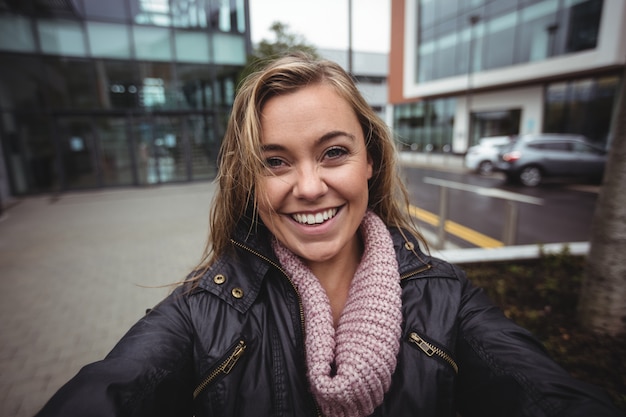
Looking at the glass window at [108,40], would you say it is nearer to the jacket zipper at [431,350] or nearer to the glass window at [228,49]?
the glass window at [228,49]

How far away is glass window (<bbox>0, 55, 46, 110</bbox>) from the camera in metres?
10.7

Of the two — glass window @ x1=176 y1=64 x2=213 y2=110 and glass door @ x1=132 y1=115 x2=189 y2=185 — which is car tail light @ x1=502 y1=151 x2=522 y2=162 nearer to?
glass window @ x1=176 y1=64 x2=213 y2=110

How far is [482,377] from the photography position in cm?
117

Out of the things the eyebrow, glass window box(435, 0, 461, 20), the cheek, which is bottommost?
the cheek

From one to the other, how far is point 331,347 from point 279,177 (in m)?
0.64

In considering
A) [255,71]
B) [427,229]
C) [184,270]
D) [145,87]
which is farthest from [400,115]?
[255,71]

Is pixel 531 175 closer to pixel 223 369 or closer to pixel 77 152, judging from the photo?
pixel 223 369

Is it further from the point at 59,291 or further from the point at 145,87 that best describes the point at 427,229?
the point at 145,87

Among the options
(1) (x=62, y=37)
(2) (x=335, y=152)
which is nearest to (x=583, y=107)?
(2) (x=335, y=152)

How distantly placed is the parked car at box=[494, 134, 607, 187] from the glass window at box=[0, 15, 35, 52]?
1595cm

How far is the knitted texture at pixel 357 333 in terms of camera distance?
114 cm

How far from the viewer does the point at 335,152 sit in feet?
4.34

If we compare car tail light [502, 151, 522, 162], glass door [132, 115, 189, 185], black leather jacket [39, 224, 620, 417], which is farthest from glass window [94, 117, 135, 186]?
car tail light [502, 151, 522, 162]

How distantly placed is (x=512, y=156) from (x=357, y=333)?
42.5 ft
